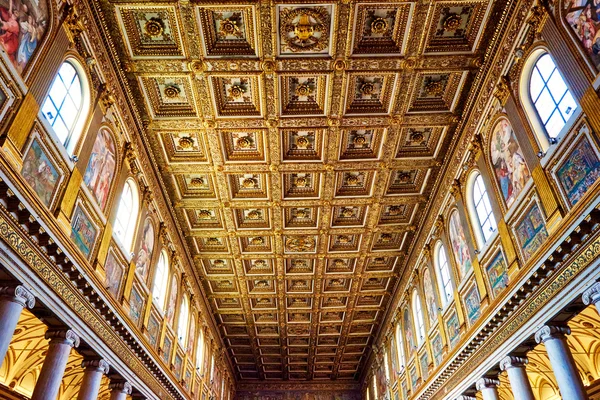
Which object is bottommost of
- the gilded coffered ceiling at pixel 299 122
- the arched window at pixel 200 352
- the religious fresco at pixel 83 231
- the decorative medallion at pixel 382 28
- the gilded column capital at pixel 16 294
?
the gilded column capital at pixel 16 294

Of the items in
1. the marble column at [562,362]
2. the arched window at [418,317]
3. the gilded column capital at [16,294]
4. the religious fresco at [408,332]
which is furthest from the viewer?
the religious fresco at [408,332]

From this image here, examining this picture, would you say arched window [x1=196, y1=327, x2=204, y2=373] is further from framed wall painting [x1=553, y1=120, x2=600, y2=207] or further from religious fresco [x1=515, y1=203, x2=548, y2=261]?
framed wall painting [x1=553, y1=120, x2=600, y2=207]

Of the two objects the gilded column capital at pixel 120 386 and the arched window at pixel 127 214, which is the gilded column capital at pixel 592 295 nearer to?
the arched window at pixel 127 214

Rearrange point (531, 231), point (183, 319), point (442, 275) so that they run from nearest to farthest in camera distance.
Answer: point (531, 231) → point (442, 275) → point (183, 319)

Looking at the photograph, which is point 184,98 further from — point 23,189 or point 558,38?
point 558,38

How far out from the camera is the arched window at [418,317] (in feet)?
59.9

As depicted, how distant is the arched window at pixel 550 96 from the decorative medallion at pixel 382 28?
3154 mm

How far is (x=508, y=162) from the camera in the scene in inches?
440

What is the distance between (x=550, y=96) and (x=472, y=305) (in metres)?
6.26

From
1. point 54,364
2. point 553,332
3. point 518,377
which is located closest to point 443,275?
point 518,377

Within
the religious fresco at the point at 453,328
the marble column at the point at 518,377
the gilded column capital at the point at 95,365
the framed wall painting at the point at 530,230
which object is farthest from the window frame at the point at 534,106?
the gilded column capital at the point at 95,365

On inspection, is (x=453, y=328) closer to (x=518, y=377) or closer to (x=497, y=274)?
(x=497, y=274)

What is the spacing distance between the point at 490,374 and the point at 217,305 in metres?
15.4

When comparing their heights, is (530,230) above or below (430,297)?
below
